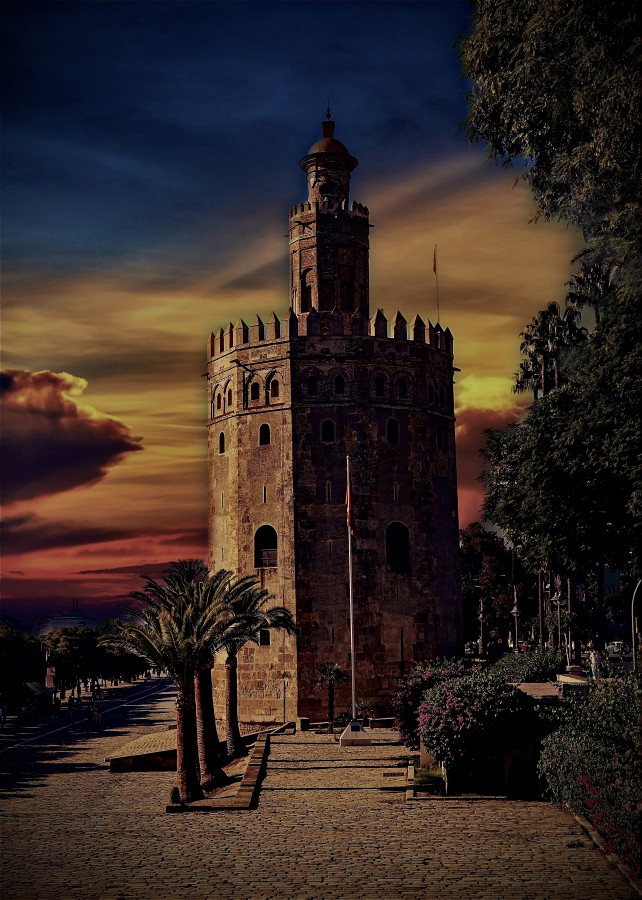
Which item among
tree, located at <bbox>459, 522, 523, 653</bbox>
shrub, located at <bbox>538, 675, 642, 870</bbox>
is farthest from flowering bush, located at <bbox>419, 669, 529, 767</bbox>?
tree, located at <bbox>459, 522, 523, 653</bbox>

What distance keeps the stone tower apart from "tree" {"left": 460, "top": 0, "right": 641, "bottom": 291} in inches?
933

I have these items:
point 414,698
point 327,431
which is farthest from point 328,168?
point 414,698

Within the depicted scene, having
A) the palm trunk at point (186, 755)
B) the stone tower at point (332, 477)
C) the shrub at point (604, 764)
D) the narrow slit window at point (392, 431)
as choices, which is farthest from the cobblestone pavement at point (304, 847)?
the narrow slit window at point (392, 431)

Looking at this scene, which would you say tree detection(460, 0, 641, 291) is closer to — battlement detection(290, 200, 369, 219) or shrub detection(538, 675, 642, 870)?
shrub detection(538, 675, 642, 870)

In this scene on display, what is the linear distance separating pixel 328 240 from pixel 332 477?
40.5 feet

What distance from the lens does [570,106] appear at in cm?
2342

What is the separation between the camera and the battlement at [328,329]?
49906 millimetres

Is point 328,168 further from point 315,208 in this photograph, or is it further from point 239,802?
point 239,802

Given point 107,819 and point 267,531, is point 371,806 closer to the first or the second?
point 107,819

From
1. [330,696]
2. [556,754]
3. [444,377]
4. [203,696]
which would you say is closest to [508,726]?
[556,754]

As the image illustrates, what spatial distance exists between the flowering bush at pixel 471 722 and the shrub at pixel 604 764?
1.38 m

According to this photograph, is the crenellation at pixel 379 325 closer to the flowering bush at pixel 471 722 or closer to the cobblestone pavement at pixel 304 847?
the cobblestone pavement at pixel 304 847

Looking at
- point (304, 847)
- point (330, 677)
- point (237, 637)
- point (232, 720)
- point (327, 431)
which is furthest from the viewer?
point (327, 431)

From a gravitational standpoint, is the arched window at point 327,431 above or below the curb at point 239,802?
above
